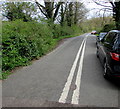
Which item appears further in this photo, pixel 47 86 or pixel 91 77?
pixel 91 77

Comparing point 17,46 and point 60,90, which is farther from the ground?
point 17,46

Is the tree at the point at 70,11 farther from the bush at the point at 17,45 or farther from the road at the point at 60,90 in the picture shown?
the road at the point at 60,90

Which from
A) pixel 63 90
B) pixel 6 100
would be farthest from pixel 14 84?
pixel 63 90

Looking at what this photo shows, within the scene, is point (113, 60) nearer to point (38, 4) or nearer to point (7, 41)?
point (7, 41)

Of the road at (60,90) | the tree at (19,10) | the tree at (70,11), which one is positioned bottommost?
the road at (60,90)

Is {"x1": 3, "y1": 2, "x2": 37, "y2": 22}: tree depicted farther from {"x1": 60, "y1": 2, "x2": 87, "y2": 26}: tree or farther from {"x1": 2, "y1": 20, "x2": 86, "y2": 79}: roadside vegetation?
{"x1": 60, "y1": 2, "x2": 87, "y2": 26}: tree

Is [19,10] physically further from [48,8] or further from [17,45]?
[17,45]

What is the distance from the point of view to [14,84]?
411 centimetres

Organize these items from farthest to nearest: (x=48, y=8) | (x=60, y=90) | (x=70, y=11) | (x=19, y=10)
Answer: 1. (x=70, y=11)
2. (x=48, y=8)
3. (x=19, y=10)
4. (x=60, y=90)

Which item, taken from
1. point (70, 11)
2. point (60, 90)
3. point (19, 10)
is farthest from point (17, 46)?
point (70, 11)

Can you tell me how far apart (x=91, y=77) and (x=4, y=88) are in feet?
10.5

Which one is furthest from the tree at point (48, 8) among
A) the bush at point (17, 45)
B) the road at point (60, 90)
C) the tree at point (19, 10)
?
the road at point (60, 90)

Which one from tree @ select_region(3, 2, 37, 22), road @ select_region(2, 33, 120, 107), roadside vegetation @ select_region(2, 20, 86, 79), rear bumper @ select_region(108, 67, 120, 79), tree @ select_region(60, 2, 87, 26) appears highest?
tree @ select_region(60, 2, 87, 26)

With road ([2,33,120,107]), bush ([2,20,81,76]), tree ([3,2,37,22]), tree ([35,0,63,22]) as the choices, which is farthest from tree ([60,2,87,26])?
road ([2,33,120,107])
